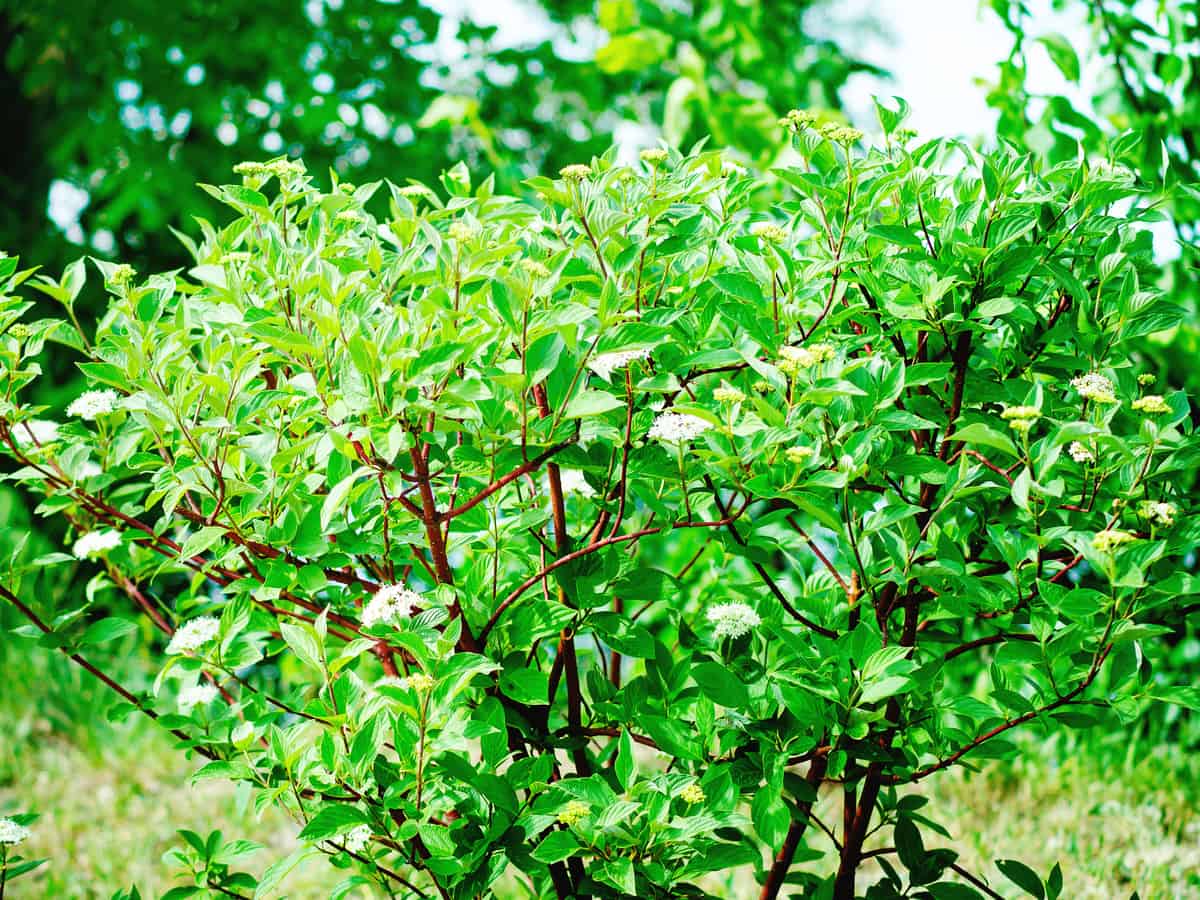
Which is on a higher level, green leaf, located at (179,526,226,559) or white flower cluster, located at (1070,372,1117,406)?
white flower cluster, located at (1070,372,1117,406)

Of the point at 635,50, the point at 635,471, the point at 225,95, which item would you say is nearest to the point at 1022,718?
the point at 635,471

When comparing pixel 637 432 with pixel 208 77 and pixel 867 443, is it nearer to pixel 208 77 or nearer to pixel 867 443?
pixel 867 443

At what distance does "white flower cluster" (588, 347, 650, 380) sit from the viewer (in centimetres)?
129

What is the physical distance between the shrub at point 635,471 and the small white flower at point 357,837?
0.05 feet

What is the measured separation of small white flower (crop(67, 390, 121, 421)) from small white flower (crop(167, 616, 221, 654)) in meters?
0.33

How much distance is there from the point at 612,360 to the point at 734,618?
46cm

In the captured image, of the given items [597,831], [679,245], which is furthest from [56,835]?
[679,245]

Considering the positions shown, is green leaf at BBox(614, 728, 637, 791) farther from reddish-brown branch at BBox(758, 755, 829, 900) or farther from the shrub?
reddish-brown branch at BBox(758, 755, 829, 900)

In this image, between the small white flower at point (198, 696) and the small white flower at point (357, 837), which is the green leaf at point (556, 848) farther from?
the small white flower at point (198, 696)

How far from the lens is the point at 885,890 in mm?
1731

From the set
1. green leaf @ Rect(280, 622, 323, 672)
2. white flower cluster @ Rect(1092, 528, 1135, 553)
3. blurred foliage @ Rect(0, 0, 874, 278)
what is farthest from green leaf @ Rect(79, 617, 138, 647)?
blurred foliage @ Rect(0, 0, 874, 278)

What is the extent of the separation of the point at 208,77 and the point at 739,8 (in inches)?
108

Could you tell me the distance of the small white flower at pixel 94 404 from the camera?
61.6 inches

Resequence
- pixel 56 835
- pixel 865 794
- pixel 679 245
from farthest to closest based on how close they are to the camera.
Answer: pixel 56 835, pixel 865 794, pixel 679 245
